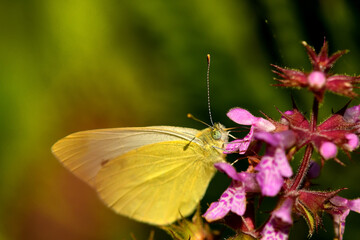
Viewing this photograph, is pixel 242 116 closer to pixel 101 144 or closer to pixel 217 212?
pixel 217 212

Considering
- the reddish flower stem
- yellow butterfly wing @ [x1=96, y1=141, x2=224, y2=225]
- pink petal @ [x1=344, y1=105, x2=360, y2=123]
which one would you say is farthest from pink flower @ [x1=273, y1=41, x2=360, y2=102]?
yellow butterfly wing @ [x1=96, y1=141, x2=224, y2=225]

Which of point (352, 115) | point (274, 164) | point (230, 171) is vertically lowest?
A: point (230, 171)

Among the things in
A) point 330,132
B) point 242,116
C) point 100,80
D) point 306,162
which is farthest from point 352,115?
point 100,80

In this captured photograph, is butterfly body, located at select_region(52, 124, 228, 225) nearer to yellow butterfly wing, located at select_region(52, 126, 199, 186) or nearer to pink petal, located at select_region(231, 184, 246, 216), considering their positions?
yellow butterfly wing, located at select_region(52, 126, 199, 186)

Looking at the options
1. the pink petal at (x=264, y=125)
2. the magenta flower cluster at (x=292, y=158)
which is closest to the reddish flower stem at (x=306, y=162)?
the magenta flower cluster at (x=292, y=158)

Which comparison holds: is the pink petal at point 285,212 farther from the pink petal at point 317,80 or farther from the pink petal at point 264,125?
the pink petal at point 317,80

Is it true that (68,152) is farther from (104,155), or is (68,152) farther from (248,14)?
(248,14)

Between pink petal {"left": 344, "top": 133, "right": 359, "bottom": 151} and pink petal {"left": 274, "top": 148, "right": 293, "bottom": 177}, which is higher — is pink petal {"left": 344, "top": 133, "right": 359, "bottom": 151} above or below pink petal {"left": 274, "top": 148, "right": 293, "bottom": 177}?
above
